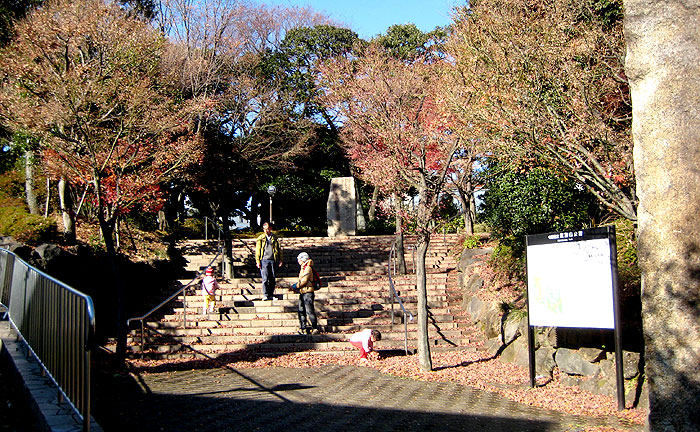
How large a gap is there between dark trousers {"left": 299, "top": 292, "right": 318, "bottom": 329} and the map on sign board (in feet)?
15.5

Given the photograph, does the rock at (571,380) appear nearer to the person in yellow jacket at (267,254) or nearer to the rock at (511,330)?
the rock at (511,330)

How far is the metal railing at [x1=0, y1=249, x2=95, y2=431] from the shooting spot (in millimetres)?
4195

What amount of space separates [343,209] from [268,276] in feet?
34.5

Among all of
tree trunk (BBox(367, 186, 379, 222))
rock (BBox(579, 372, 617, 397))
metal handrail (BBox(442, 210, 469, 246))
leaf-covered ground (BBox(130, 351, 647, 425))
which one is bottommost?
leaf-covered ground (BBox(130, 351, 647, 425))

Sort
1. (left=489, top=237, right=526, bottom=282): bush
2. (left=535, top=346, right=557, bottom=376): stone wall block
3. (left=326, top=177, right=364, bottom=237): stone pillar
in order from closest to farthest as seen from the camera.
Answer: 1. (left=535, top=346, right=557, bottom=376): stone wall block
2. (left=489, top=237, right=526, bottom=282): bush
3. (left=326, top=177, right=364, bottom=237): stone pillar

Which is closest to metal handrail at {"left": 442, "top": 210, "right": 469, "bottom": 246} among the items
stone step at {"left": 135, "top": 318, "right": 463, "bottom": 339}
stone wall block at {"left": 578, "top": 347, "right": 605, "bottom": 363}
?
stone step at {"left": 135, "top": 318, "right": 463, "bottom": 339}

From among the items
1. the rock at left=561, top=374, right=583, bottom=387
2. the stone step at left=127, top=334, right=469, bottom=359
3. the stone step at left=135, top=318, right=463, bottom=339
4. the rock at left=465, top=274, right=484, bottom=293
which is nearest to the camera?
the rock at left=561, top=374, right=583, bottom=387

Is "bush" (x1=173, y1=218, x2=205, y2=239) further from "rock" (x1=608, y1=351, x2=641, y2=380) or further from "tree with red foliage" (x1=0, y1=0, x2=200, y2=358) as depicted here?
"rock" (x1=608, y1=351, x2=641, y2=380)

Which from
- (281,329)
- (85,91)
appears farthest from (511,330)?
(85,91)

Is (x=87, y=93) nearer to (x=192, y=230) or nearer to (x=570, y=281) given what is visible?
(x=570, y=281)

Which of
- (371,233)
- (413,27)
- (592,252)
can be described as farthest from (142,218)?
(592,252)

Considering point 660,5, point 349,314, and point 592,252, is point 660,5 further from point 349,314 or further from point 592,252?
point 349,314

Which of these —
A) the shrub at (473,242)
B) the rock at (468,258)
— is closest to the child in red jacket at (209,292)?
the rock at (468,258)

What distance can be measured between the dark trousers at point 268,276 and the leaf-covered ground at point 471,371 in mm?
2695
